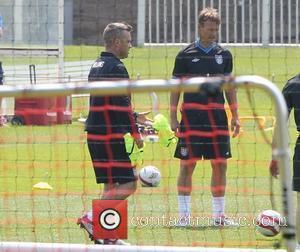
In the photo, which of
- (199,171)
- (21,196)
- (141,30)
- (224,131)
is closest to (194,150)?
(224,131)

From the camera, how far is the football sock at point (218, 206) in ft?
31.6

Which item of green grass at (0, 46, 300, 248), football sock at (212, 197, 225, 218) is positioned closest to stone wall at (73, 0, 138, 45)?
green grass at (0, 46, 300, 248)

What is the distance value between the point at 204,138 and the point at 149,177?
129cm

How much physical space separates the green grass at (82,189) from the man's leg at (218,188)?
0.86 ft

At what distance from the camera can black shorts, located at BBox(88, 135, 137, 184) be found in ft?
29.0

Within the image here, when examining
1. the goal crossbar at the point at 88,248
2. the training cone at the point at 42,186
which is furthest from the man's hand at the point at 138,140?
the training cone at the point at 42,186

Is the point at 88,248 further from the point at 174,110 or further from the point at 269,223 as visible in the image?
the point at 174,110

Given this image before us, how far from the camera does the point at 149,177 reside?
11.0 m

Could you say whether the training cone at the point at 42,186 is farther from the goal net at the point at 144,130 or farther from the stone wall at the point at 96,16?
the stone wall at the point at 96,16

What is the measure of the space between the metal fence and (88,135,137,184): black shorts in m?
11.6

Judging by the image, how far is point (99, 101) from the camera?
883 cm

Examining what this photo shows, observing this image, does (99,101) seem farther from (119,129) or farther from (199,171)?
(199,171)

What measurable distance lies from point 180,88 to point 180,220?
404cm

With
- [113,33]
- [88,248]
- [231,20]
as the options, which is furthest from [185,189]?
[231,20]
